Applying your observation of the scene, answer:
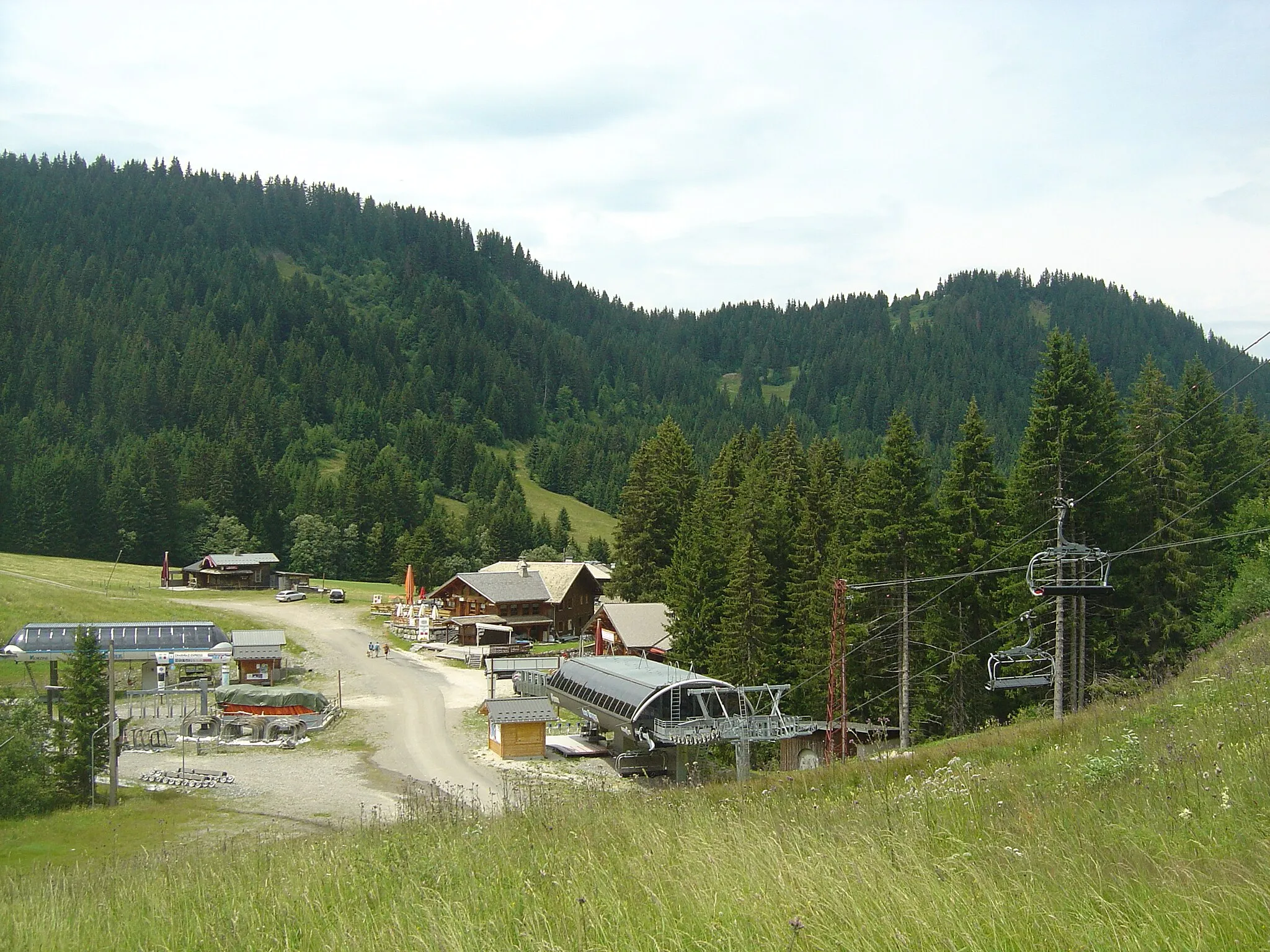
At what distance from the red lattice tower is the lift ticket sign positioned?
3359cm

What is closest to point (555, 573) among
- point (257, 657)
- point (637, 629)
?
point (637, 629)

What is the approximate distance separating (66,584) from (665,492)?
165 ft

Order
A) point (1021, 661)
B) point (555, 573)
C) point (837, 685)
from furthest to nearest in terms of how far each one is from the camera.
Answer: point (555, 573) → point (837, 685) → point (1021, 661)

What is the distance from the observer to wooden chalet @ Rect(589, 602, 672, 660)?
54375 millimetres

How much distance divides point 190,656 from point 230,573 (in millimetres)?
42941

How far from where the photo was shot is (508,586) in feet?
244

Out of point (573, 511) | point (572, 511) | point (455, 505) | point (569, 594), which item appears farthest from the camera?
point (573, 511)

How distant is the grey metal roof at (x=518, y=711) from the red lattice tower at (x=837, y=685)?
10.9 metres

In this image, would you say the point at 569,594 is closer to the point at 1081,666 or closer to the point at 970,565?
the point at 970,565

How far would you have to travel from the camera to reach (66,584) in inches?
2938

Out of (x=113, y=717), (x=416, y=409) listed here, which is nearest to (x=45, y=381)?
(x=416, y=409)

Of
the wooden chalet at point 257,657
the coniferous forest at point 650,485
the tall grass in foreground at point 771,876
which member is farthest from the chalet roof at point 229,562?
the tall grass in foreground at point 771,876

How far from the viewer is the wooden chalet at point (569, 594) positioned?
7575cm

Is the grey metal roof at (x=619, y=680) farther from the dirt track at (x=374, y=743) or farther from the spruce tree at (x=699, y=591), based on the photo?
the spruce tree at (x=699, y=591)
